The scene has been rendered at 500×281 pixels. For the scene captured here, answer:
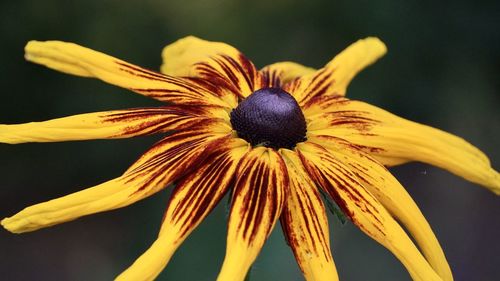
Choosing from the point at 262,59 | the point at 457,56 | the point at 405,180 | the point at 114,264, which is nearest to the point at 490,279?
the point at 405,180

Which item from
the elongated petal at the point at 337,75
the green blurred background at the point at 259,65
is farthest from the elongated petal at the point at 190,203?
the green blurred background at the point at 259,65

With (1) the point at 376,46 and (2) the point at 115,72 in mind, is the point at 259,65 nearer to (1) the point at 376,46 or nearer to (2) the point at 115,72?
(1) the point at 376,46

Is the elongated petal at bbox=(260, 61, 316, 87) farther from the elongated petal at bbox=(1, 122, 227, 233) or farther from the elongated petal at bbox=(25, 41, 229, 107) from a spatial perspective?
the elongated petal at bbox=(1, 122, 227, 233)

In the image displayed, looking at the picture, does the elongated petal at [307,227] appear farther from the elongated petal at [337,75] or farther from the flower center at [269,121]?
the elongated petal at [337,75]

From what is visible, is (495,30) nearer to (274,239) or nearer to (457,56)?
(457,56)

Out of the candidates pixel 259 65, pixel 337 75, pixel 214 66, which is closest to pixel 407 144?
pixel 337 75

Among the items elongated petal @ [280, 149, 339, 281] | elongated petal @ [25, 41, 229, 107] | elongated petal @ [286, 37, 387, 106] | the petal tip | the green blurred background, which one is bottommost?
elongated petal @ [280, 149, 339, 281]

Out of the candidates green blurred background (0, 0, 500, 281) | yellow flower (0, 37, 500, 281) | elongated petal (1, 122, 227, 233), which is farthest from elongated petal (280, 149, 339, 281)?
green blurred background (0, 0, 500, 281)
